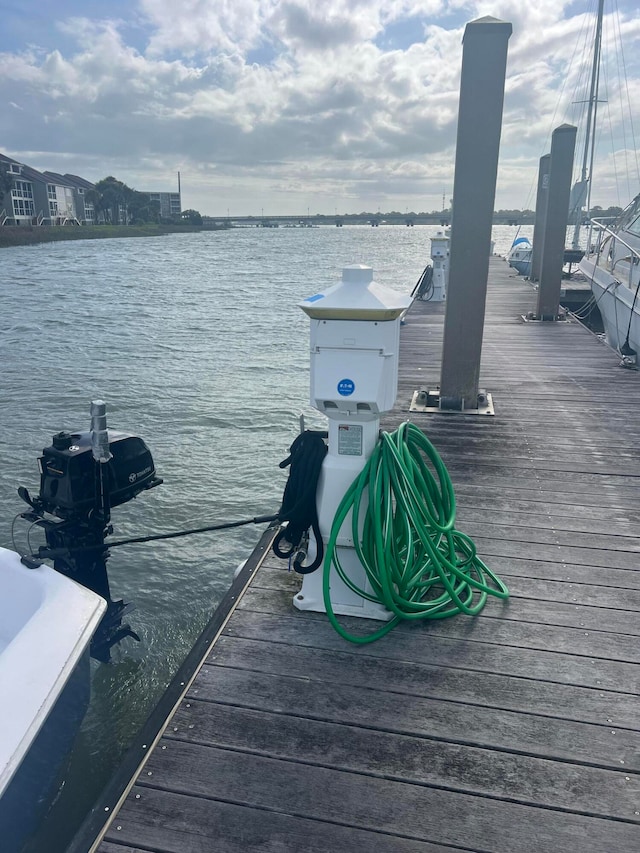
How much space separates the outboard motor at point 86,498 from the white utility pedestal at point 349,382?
37.4 inches

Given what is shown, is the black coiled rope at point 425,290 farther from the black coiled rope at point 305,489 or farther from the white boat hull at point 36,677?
the white boat hull at point 36,677

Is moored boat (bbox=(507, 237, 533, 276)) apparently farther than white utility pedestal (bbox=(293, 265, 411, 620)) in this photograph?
Yes

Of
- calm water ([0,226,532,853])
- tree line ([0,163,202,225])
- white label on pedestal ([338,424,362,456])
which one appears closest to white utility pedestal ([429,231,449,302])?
calm water ([0,226,532,853])

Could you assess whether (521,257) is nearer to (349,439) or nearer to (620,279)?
(620,279)

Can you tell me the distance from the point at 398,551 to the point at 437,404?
9.87 ft

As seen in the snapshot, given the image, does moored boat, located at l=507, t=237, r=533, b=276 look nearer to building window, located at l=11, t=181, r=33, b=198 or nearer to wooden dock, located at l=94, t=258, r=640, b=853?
wooden dock, located at l=94, t=258, r=640, b=853

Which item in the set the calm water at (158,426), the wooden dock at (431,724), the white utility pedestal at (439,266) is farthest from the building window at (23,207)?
the wooden dock at (431,724)

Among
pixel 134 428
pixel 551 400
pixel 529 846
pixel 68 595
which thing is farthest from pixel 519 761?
pixel 134 428

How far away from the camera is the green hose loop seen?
245 cm

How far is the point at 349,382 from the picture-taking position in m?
2.45

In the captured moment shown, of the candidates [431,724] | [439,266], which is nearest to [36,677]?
[431,724]

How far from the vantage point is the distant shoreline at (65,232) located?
175ft

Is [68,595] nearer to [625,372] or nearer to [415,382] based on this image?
[415,382]

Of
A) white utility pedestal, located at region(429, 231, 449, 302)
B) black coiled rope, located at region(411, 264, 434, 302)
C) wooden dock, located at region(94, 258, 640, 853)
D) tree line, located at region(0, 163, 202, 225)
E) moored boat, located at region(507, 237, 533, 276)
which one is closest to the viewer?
wooden dock, located at region(94, 258, 640, 853)
